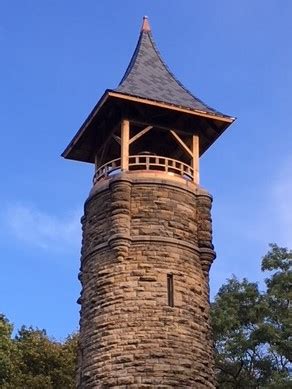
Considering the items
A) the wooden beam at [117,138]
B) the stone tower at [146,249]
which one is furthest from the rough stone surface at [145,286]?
the wooden beam at [117,138]

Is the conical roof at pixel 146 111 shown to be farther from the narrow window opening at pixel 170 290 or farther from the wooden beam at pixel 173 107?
the narrow window opening at pixel 170 290

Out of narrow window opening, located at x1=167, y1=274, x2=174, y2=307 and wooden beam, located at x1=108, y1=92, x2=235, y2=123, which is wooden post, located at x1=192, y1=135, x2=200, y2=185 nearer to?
wooden beam, located at x1=108, y1=92, x2=235, y2=123

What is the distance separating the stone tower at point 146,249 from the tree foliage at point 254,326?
28.8 ft

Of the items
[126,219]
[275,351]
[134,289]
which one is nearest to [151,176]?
[126,219]

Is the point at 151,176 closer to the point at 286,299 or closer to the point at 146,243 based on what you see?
the point at 146,243

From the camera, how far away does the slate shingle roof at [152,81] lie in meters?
19.5

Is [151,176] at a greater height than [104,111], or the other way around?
[104,111]

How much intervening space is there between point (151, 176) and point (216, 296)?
11.8 meters

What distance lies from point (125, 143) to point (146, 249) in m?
2.97

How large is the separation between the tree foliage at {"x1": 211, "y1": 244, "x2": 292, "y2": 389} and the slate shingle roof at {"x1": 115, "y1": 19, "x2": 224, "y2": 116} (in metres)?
9.70

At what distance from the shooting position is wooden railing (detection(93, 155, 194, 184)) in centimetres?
1892

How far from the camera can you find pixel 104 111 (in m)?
19.7

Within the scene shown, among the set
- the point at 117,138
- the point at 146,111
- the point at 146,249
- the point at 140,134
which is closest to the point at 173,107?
the point at 146,111

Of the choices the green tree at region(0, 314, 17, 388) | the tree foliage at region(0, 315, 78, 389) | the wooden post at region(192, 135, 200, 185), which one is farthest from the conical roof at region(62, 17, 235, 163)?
the tree foliage at region(0, 315, 78, 389)
